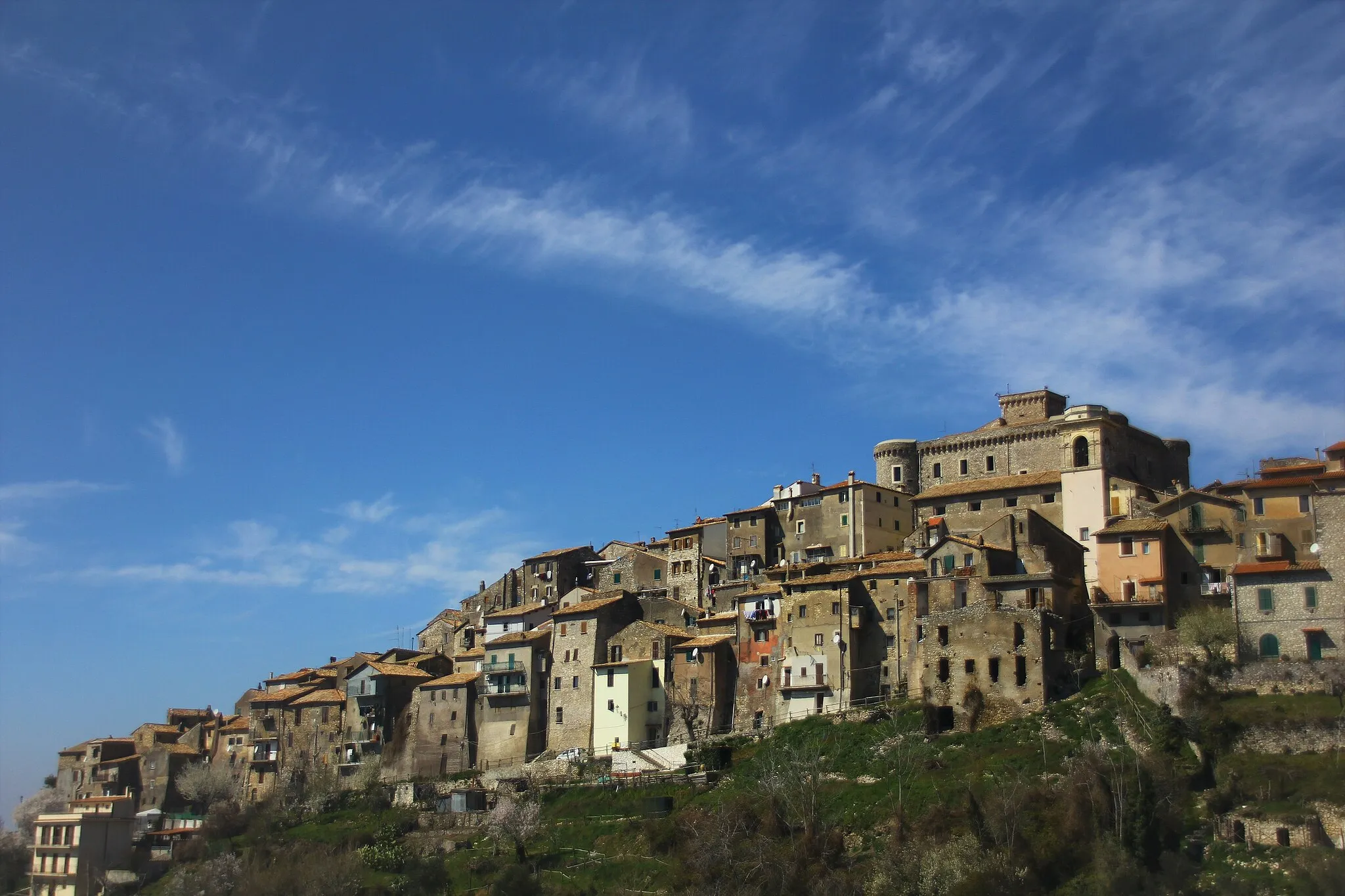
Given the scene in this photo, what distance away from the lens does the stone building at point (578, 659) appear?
8200 cm

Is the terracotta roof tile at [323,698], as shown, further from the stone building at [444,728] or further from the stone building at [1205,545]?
the stone building at [1205,545]

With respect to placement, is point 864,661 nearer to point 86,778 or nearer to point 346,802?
point 346,802

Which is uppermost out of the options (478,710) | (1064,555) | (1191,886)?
(1064,555)

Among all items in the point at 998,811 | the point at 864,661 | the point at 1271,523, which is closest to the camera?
the point at 998,811

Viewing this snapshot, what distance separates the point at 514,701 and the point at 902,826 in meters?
33.9

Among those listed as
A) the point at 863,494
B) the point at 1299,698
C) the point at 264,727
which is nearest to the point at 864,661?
the point at 863,494

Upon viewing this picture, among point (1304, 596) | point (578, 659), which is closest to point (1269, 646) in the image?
point (1304, 596)

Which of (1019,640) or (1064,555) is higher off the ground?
(1064,555)

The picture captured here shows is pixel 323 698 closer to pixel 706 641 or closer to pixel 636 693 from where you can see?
pixel 636 693

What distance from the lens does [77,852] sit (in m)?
91.1

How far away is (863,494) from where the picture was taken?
86.9 metres

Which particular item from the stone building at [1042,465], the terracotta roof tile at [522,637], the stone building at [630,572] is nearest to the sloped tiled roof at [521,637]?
the terracotta roof tile at [522,637]

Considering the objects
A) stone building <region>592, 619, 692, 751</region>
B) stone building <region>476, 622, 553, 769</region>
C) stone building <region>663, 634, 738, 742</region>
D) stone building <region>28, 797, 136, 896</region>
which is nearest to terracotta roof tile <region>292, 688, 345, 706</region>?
stone building <region>28, 797, 136, 896</region>

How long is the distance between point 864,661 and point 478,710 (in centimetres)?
2644
